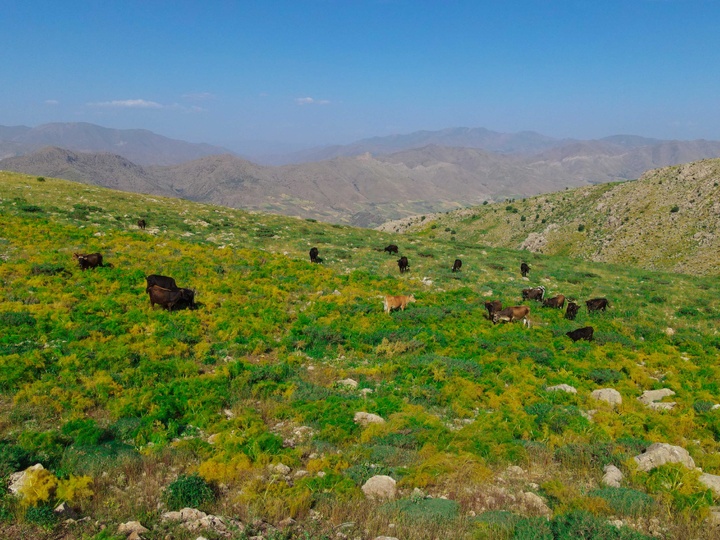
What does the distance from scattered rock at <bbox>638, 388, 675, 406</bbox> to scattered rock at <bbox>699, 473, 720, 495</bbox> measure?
4.02 meters

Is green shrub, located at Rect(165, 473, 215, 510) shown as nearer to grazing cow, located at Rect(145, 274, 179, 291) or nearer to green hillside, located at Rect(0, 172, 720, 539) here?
green hillside, located at Rect(0, 172, 720, 539)

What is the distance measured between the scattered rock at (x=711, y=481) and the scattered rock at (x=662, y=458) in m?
0.32

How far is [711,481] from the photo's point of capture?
7484mm

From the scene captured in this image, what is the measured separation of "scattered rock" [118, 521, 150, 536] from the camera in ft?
18.9

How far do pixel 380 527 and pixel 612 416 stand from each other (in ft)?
23.7

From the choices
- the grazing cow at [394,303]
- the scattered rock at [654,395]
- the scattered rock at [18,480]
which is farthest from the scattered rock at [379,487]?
the grazing cow at [394,303]

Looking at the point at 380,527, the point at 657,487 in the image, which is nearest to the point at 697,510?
the point at 657,487

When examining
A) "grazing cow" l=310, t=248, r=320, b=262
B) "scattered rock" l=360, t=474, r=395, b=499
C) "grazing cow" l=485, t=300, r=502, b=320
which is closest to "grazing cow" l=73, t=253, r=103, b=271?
"grazing cow" l=310, t=248, r=320, b=262

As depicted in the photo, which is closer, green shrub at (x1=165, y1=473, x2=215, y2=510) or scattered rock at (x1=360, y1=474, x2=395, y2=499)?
green shrub at (x1=165, y1=473, x2=215, y2=510)

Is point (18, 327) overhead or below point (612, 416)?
overhead

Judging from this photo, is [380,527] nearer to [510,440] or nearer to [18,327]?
[510,440]

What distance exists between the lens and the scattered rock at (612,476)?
25.0 ft

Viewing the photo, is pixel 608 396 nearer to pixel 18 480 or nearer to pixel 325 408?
pixel 325 408

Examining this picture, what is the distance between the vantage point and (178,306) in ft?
54.3
